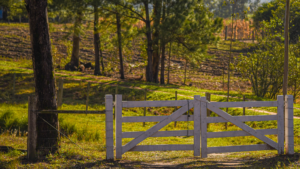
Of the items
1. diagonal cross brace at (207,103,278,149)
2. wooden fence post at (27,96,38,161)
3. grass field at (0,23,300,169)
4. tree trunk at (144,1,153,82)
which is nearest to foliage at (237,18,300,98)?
grass field at (0,23,300,169)

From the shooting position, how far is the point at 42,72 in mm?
7316

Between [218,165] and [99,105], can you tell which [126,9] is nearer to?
[99,105]

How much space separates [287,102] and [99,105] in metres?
13.0

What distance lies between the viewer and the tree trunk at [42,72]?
7.14m

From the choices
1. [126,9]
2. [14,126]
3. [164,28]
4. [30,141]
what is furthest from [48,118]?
[126,9]

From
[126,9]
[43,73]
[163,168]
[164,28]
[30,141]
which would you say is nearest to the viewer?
[163,168]

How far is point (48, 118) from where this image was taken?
7.37m

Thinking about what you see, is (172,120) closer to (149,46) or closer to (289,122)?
(289,122)

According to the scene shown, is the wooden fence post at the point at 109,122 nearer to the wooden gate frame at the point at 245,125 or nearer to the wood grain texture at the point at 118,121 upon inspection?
the wood grain texture at the point at 118,121

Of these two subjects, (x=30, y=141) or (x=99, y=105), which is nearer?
(x=30, y=141)

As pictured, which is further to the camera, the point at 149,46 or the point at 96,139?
the point at 149,46

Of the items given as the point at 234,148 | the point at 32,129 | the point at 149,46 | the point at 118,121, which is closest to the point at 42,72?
the point at 32,129

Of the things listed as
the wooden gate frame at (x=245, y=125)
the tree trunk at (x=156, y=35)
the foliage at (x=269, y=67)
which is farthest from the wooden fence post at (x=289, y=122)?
the tree trunk at (x=156, y=35)

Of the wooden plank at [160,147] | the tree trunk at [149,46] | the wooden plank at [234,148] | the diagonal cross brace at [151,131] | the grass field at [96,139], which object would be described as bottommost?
the grass field at [96,139]
